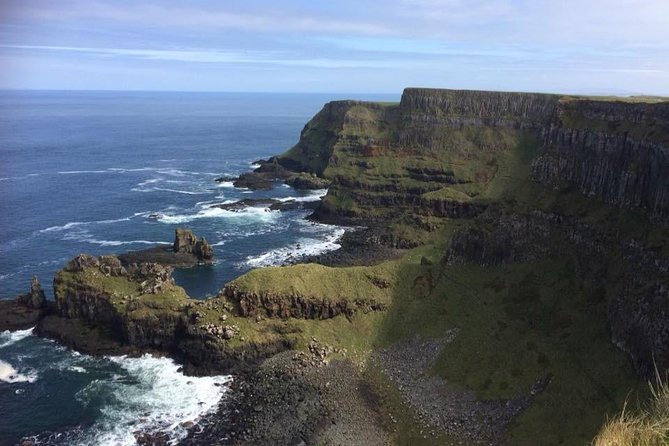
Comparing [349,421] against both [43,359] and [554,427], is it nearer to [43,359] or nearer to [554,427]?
[554,427]

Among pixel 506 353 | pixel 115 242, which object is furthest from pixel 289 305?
pixel 115 242

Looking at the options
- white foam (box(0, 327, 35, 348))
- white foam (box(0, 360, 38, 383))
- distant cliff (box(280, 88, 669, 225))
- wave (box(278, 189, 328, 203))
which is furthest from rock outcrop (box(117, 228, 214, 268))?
wave (box(278, 189, 328, 203))

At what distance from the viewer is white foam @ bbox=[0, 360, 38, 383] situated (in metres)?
79.5

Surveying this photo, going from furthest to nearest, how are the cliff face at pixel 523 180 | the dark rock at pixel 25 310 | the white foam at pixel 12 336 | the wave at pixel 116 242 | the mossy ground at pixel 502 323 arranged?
the wave at pixel 116 242
the dark rock at pixel 25 310
the white foam at pixel 12 336
the cliff face at pixel 523 180
the mossy ground at pixel 502 323

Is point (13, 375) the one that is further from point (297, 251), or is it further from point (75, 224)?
point (75, 224)

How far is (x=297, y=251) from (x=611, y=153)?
72535mm

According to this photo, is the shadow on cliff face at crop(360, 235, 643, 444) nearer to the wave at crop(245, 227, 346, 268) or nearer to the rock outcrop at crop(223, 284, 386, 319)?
the rock outcrop at crop(223, 284, 386, 319)

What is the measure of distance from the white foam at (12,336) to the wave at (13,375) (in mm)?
7778

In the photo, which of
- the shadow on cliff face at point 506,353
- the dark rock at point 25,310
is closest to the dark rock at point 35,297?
the dark rock at point 25,310

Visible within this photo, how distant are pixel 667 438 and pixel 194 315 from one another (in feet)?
246

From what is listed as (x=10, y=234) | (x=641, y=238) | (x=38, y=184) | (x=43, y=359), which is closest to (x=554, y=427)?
(x=641, y=238)

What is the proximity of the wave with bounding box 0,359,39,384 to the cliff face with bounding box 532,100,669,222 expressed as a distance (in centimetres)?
9130

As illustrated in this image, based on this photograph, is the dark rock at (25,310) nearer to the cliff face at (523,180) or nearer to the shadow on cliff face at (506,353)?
the shadow on cliff face at (506,353)

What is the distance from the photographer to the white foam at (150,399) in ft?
226
